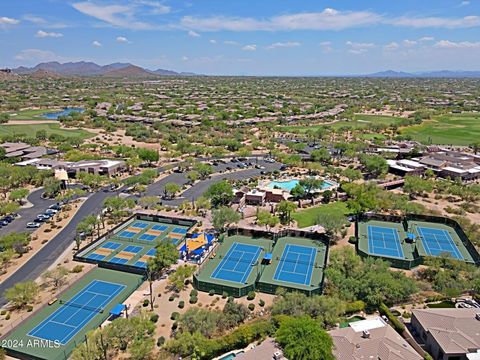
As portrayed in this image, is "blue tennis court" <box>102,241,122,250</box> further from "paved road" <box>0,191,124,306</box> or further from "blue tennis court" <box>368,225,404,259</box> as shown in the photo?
"blue tennis court" <box>368,225,404,259</box>

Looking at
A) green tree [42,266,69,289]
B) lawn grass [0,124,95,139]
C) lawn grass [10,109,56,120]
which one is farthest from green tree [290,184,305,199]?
lawn grass [10,109,56,120]

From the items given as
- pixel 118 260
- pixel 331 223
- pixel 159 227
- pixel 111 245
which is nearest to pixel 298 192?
pixel 331 223

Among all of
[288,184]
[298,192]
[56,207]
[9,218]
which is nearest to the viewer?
[9,218]

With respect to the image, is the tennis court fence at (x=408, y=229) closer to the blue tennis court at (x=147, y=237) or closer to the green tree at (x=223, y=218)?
the green tree at (x=223, y=218)

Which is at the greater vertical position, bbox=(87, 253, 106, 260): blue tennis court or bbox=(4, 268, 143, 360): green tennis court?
bbox=(87, 253, 106, 260): blue tennis court

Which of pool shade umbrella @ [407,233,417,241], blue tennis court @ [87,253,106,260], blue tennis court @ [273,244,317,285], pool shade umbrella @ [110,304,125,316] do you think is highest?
pool shade umbrella @ [110,304,125,316]

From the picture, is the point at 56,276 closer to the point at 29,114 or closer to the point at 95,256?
the point at 95,256

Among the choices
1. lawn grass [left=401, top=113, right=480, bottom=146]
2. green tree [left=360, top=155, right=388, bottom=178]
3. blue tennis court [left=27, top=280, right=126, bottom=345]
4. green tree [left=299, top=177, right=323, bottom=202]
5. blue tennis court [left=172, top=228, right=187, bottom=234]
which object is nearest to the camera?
blue tennis court [left=27, top=280, right=126, bottom=345]
